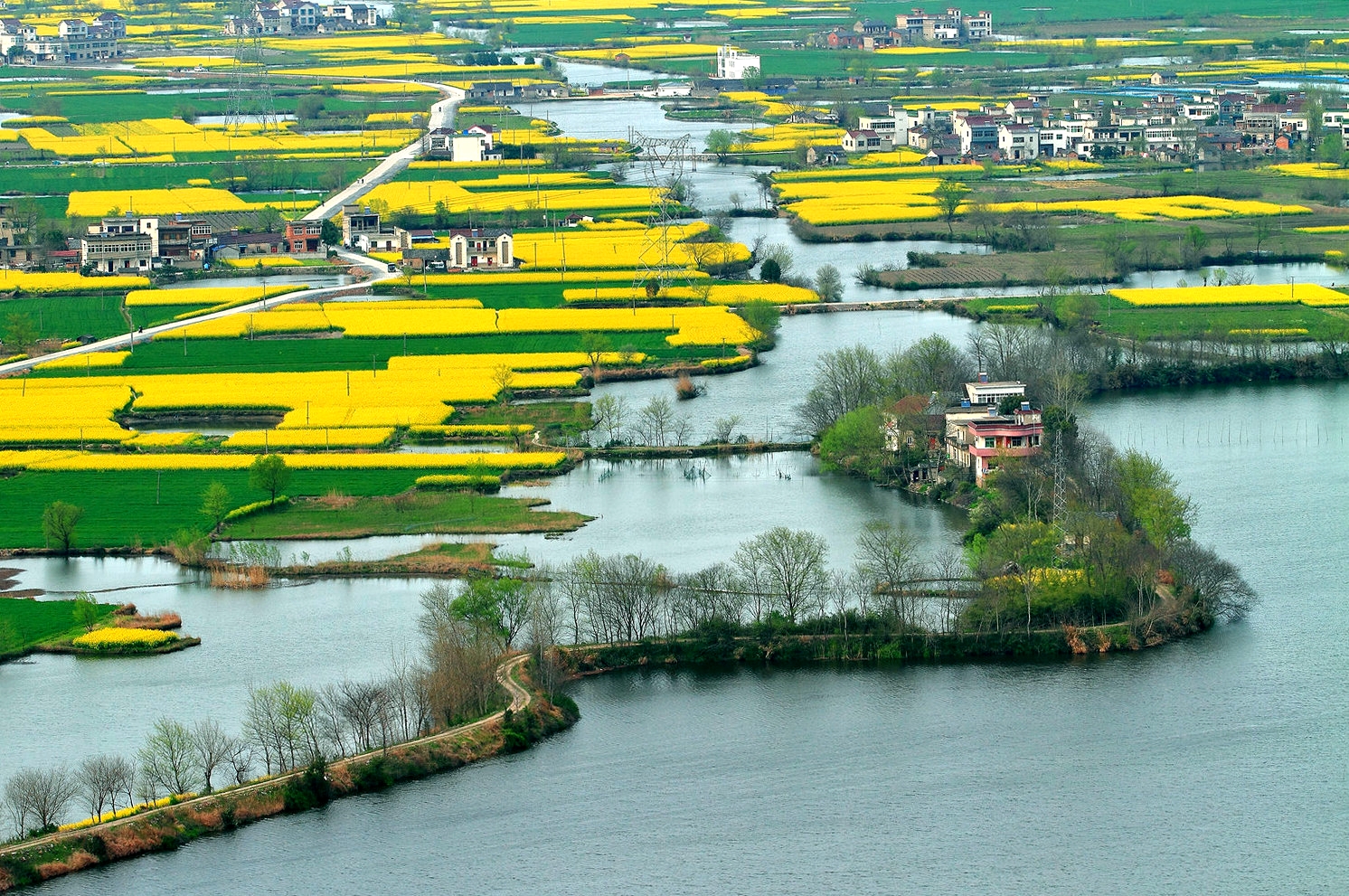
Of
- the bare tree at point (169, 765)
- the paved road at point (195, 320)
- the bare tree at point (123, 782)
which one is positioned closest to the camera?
the bare tree at point (123, 782)

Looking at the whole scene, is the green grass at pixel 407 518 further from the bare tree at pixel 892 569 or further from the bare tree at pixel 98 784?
the bare tree at pixel 98 784

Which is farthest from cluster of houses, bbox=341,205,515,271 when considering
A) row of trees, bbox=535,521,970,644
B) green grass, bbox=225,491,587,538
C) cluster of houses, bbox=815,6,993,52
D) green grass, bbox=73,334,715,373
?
cluster of houses, bbox=815,6,993,52

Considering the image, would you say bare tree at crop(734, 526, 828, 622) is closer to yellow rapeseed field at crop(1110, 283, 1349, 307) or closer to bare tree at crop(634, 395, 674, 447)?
bare tree at crop(634, 395, 674, 447)

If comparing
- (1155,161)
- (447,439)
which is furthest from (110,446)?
(1155,161)

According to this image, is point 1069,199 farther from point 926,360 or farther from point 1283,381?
point 926,360

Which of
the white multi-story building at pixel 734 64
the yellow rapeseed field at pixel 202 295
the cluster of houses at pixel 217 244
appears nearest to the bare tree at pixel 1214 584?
the yellow rapeseed field at pixel 202 295
